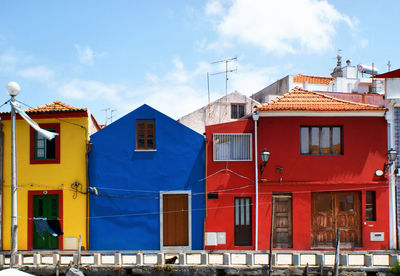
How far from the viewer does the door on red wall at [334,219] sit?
1748 centimetres

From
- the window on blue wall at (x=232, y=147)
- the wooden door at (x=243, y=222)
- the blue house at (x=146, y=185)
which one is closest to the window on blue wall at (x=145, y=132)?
the blue house at (x=146, y=185)

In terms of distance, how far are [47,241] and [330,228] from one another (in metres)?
11.3

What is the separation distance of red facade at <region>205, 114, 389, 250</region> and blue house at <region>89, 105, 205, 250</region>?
2.65ft

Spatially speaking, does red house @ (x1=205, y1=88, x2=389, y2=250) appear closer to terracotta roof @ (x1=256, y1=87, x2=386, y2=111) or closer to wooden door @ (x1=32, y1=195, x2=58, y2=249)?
terracotta roof @ (x1=256, y1=87, x2=386, y2=111)

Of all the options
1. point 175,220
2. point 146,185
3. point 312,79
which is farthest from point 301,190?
point 312,79

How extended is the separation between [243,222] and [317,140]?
14.7 feet

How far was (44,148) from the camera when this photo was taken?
57.6 ft

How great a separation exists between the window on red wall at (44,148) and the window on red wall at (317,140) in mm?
9872

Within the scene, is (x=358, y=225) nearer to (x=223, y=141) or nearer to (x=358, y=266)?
(x=358, y=266)

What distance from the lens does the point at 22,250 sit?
682 inches

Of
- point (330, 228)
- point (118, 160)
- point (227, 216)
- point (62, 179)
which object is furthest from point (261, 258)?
point (62, 179)

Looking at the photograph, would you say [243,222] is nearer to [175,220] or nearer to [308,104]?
[175,220]

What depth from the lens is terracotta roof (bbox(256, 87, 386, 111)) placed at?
56.6ft

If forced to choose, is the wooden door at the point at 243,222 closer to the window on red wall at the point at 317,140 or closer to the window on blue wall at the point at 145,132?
the window on red wall at the point at 317,140
